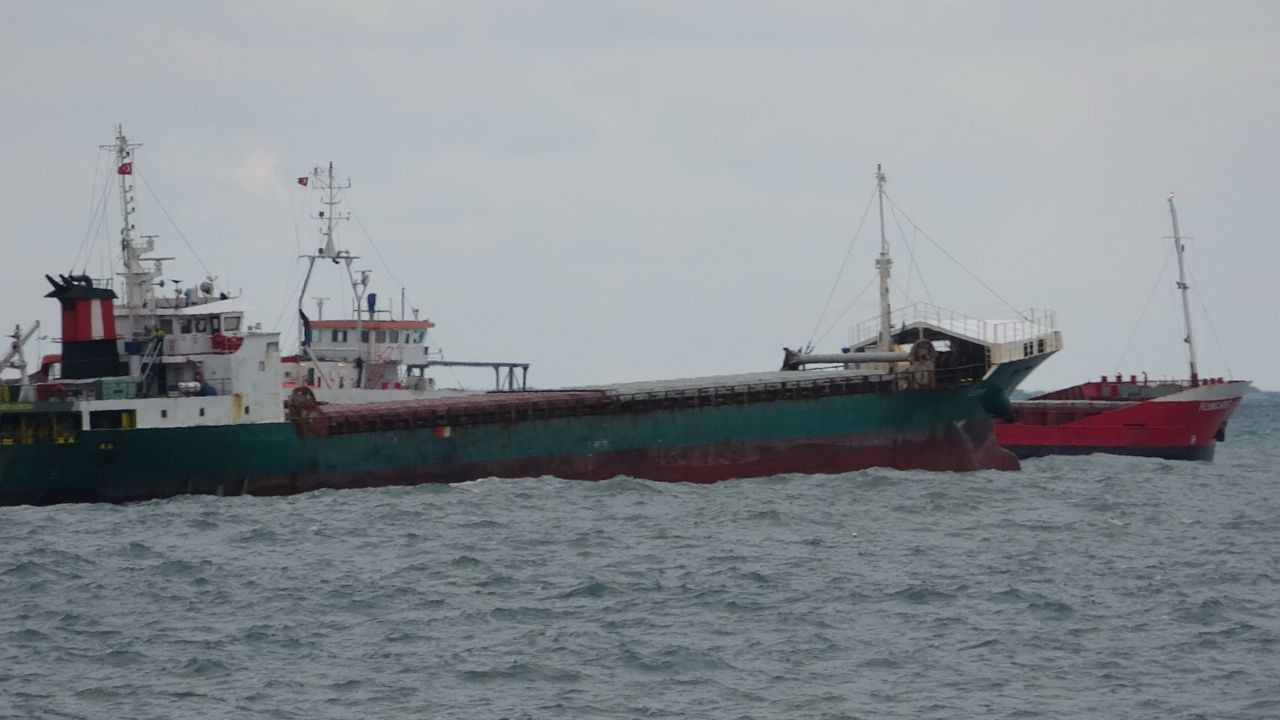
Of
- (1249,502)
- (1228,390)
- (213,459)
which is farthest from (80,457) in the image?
(1228,390)

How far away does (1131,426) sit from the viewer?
60344mm

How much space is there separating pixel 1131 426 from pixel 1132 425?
0.05 meters

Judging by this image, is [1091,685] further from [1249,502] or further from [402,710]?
[1249,502]

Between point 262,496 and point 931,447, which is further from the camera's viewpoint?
point 931,447

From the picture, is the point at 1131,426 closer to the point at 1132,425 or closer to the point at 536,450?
the point at 1132,425

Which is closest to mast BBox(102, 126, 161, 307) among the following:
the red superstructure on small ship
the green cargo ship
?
the green cargo ship

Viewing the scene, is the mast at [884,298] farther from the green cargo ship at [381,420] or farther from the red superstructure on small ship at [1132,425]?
the red superstructure on small ship at [1132,425]

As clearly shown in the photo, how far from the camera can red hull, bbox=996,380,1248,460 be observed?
59875 mm

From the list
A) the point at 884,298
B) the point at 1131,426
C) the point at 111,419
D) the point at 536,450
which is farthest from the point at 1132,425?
the point at 111,419

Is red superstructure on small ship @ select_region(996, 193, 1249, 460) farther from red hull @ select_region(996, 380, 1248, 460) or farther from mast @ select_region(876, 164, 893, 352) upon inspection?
mast @ select_region(876, 164, 893, 352)

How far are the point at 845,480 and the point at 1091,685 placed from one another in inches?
875

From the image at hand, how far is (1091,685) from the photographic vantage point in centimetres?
2103

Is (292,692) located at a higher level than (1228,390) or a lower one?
lower

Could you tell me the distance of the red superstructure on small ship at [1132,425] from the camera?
196 ft
